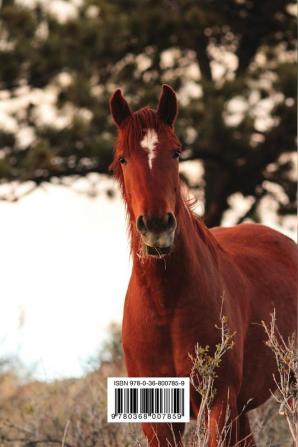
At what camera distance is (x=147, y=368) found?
4.16 meters

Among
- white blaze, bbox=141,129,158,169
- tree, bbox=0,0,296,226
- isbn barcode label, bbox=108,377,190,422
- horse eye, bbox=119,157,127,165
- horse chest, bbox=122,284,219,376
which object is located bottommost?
isbn barcode label, bbox=108,377,190,422

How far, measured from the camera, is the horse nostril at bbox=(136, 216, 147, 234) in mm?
3598

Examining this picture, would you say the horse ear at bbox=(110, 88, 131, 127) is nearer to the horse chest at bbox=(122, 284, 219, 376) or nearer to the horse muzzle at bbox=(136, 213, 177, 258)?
the horse muzzle at bbox=(136, 213, 177, 258)

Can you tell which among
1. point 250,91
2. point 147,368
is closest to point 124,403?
point 147,368

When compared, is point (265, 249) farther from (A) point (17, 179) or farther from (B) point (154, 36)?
(B) point (154, 36)

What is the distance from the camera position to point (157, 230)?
3.60 metres

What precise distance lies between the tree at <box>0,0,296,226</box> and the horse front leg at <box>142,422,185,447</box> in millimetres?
6678

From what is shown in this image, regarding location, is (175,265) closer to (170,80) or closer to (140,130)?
(140,130)

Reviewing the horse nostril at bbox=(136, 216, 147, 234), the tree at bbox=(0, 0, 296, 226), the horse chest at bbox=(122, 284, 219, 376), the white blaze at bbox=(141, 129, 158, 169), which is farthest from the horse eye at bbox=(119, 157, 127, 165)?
the tree at bbox=(0, 0, 296, 226)

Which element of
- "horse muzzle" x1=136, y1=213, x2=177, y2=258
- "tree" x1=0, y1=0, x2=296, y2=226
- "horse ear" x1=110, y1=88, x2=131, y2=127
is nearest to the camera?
"horse muzzle" x1=136, y1=213, x2=177, y2=258

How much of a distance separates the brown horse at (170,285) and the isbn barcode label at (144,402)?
0.28 m

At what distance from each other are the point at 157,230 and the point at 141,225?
68mm

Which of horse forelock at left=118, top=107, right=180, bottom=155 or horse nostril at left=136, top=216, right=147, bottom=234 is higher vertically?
horse forelock at left=118, top=107, right=180, bottom=155

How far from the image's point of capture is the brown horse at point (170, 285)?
378 centimetres
